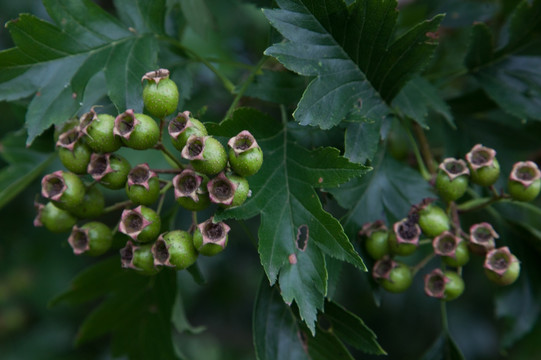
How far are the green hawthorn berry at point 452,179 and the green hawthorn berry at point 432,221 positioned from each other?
63mm

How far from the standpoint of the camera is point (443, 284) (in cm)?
139

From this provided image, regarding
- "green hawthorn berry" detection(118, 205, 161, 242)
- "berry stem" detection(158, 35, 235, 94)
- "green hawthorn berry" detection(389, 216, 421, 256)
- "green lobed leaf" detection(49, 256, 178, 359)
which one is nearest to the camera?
"green hawthorn berry" detection(118, 205, 161, 242)

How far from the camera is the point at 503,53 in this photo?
66.4 inches

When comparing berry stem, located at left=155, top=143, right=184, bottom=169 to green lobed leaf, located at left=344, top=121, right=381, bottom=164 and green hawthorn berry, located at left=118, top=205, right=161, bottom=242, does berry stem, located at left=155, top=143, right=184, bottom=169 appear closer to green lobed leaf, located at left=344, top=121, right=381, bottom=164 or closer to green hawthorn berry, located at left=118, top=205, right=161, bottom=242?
green hawthorn berry, located at left=118, top=205, right=161, bottom=242

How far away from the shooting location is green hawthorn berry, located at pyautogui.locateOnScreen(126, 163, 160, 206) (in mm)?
1188

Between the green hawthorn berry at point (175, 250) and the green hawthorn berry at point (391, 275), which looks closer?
the green hawthorn berry at point (175, 250)

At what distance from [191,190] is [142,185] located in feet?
0.40

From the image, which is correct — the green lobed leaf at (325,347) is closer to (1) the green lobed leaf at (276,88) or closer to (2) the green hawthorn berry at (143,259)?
(2) the green hawthorn berry at (143,259)

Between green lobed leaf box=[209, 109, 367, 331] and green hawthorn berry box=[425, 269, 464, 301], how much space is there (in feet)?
1.18

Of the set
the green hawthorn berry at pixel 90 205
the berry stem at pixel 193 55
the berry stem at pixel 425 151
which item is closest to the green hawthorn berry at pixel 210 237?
the green hawthorn berry at pixel 90 205

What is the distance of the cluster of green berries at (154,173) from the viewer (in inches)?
44.1

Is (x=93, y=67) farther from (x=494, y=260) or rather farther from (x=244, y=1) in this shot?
(x=494, y=260)

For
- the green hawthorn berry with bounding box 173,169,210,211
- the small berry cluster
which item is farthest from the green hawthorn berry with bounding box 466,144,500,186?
the green hawthorn berry with bounding box 173,169,210,211

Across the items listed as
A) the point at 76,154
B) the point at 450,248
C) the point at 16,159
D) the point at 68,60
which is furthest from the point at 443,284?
the point at 16,159
